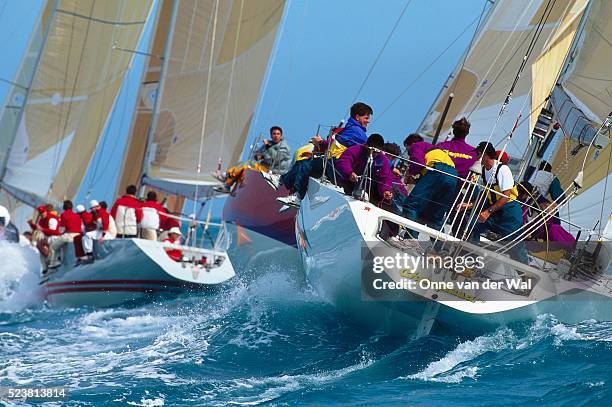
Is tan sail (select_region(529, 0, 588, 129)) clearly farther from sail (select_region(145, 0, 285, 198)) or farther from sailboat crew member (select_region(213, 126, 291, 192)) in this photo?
sail (select_region(145, 0, 285, 198))

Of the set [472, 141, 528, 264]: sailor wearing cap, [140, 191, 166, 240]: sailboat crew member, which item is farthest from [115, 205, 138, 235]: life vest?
[472, 141, 528, 264]: sailor wearing cap

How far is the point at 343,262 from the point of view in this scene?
22.8 ft

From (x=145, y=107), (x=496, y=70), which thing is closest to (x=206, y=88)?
(x=145, y=107)

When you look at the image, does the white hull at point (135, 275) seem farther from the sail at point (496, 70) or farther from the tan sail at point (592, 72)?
the tan sail at point (592, 72)

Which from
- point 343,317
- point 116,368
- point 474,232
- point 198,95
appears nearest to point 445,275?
point 474,232

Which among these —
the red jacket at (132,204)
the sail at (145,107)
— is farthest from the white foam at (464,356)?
the sail at (145,107)

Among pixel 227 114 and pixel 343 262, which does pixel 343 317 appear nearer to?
pixel 343 262

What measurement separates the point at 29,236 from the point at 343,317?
10094 mm

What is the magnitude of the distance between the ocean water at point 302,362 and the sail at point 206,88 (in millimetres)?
6646

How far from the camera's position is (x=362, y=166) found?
786 cm

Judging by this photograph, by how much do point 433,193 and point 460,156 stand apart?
0.54m

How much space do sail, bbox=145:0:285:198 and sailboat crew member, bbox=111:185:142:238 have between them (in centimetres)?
278

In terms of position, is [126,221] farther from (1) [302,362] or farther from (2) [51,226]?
(1) [302,362]

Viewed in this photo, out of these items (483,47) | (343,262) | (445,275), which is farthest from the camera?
(483,47)
